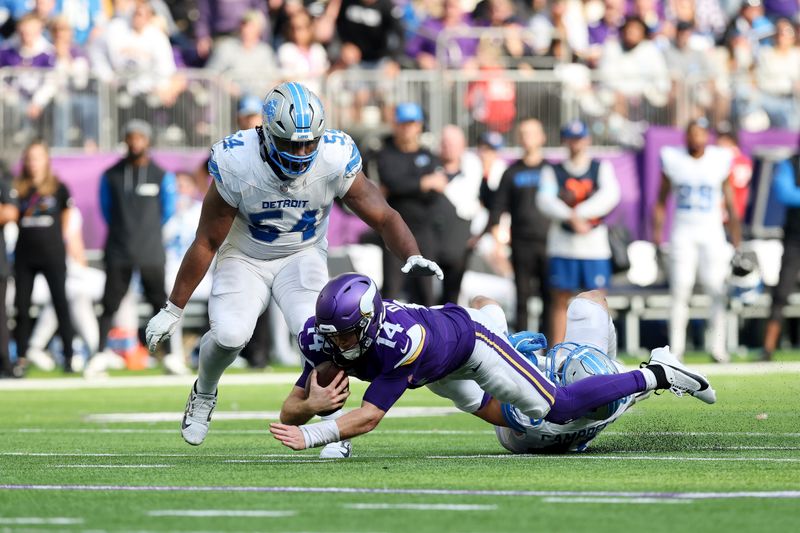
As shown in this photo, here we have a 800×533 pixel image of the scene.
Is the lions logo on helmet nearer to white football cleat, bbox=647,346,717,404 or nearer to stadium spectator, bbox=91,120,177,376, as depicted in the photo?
white football cleat, bbox=647,346,717,404

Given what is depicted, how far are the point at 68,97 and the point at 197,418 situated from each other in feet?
32.9

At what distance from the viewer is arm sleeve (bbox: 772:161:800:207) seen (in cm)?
1573

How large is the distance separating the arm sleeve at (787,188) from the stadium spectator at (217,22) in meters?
6.72

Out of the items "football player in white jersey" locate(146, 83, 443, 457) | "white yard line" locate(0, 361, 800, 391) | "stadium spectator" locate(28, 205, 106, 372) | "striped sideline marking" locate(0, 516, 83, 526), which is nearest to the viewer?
"striped sideline marking" locate(0, 516, 83, 526)

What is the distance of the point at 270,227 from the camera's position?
8578 millimetres

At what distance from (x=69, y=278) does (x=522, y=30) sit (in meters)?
6.44

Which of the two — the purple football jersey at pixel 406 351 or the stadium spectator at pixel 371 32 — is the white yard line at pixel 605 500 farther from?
the stadium spectator at pixel 371 32

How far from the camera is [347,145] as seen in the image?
8469 millimetres

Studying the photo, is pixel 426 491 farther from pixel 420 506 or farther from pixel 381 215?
pixel 381 215

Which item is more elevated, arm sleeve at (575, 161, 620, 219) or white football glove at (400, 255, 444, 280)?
white football glove at (400, 255, 444, 280)

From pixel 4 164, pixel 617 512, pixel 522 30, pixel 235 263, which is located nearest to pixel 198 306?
pixel 4 164

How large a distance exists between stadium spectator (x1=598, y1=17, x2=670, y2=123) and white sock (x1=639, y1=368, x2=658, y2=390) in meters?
11.6

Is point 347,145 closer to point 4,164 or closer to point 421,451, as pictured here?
point 421,451

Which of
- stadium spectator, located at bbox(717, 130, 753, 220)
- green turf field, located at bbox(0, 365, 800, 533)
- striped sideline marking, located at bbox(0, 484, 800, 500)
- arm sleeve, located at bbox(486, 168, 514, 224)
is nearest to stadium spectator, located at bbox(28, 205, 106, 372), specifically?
arm sleeve, located at bbox(486, 168, 514, 224)
